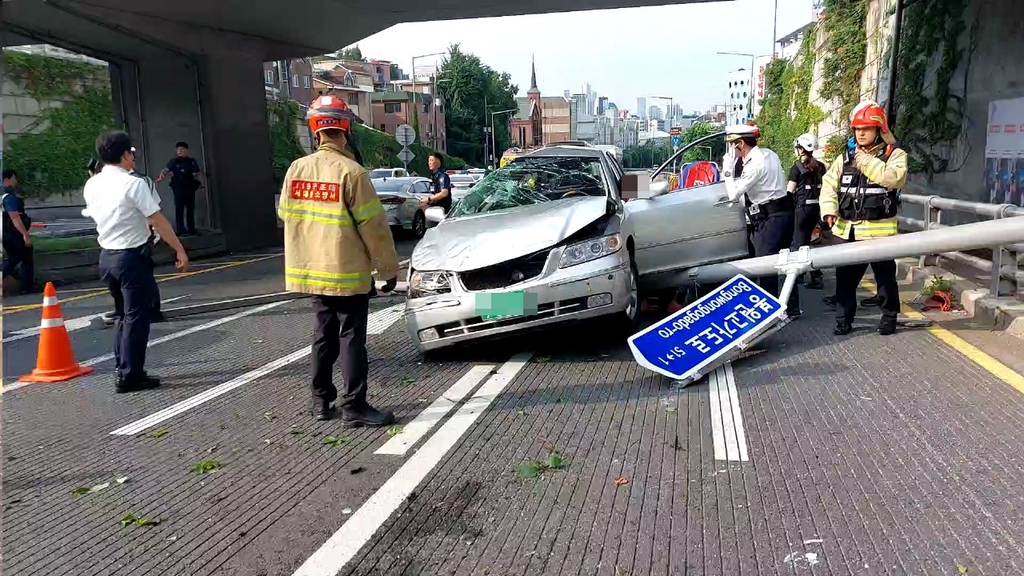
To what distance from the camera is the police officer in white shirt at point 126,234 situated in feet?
18.0

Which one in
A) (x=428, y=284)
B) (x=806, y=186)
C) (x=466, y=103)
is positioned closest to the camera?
(x=428, y=284)

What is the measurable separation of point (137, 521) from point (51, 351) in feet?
10.8

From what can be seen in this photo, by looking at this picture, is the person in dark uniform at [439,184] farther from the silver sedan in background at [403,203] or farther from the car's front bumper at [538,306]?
the car's front bumper at [538,306]

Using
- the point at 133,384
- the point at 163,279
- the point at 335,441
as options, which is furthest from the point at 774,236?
the point at 163,279

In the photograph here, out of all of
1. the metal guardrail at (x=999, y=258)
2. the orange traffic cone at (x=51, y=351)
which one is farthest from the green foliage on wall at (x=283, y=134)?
the metal guardrail at (x=999, y=258)

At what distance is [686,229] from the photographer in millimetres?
7457

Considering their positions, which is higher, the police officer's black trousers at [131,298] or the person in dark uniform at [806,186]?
the person in dark uniform at [806,186]

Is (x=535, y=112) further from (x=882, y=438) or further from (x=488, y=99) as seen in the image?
(x=882, y=438)

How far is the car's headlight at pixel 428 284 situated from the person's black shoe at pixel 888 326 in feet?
12.0

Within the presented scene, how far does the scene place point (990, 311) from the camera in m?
6.37

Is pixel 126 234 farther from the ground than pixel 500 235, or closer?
farther from the ground

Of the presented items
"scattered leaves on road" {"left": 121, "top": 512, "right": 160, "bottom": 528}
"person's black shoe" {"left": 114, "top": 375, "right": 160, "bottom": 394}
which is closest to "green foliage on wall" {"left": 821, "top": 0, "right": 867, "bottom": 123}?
"person's black shoe" {"left": 114, "top": 375, "right": 160, "bottom": 394}

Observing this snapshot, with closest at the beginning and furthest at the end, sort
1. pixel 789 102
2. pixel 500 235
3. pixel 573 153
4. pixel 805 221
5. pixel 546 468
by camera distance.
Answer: pixel 546 468, pixel 500 235, pixel 805 221, pixel 573 153, pixel 789 102

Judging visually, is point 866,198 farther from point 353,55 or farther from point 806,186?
point 353,55
